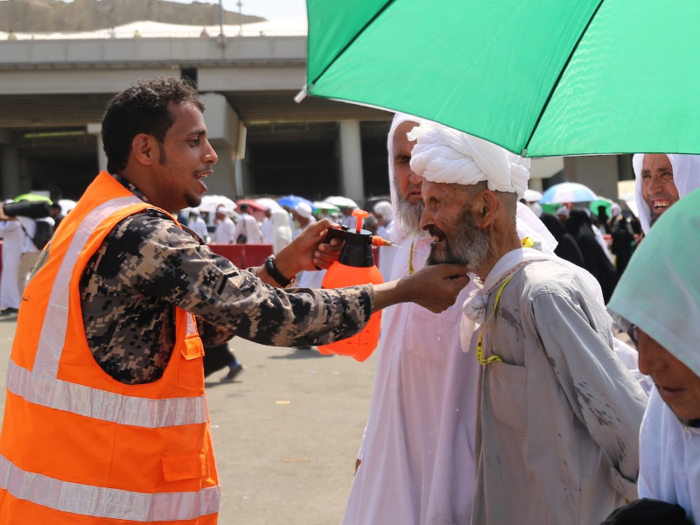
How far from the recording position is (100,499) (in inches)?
95.2

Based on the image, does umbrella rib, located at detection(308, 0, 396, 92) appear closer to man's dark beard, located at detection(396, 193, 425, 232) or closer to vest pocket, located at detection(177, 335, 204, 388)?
vest pocket, located at detection(177, 335, 204, 388)

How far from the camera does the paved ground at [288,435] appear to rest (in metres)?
5.29

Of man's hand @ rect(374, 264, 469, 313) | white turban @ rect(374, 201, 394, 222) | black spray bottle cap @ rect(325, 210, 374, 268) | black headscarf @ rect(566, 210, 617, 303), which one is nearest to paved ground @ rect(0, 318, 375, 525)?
black spray bottle cap @ rect(325, 210, 374, 268)

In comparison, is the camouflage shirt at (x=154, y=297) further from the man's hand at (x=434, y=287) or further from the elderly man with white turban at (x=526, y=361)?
the elderly man with white turban at (x=526, y=361)

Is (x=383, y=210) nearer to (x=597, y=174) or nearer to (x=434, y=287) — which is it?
(x=434, y=287)

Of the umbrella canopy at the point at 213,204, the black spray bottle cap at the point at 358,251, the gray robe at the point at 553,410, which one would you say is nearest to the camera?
the gray robe at the point at 553,410

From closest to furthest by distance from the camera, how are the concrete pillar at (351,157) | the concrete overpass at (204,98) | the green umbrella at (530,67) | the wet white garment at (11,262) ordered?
1. the green umbrella at (530,67)
2. the wet white garment at (11,262)
3. the concrete overpass at (204,98)
4. the concrete pillar at (351,157)

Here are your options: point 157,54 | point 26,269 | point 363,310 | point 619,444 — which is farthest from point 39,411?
point 157,54

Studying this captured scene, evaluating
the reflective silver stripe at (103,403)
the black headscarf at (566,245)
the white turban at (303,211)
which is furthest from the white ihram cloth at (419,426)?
the white turban at (303,211)

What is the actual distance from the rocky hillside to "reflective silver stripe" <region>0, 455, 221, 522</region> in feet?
123

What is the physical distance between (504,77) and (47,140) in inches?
2151

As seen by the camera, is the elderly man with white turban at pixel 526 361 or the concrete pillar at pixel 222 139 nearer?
the elderly man with white turban at pixel 526 361

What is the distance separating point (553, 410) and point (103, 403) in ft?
4.30

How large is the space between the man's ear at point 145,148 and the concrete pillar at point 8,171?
5027cm
